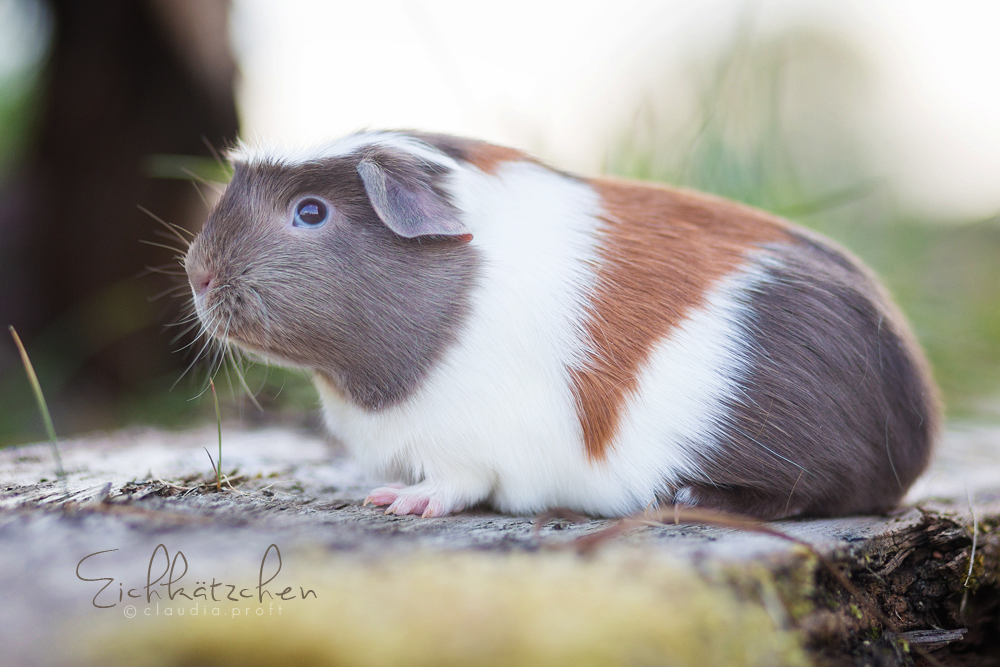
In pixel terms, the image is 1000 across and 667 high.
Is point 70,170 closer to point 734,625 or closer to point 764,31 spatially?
point 764,31

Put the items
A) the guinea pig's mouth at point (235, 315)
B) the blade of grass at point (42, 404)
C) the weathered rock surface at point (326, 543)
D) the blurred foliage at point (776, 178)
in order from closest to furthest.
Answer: the weathered rock surface at point (326, 543) → the blade of grass at point (42, 404) → the guinea pig's mouth at point (235, 315) → the blurred foliage at point (776, 178)

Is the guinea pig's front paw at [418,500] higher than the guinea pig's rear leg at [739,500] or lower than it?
higher

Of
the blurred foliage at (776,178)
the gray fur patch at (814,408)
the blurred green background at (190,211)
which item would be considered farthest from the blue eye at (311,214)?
the blurred foliage at (776,178)

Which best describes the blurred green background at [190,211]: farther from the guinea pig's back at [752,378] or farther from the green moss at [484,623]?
the green moss at [484,623]

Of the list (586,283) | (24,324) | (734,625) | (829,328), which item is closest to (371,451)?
(586,283)

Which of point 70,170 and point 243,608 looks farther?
point 70,170

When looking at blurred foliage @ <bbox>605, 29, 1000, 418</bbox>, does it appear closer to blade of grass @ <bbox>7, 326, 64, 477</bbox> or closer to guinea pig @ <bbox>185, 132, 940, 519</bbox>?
guinea pig @ <bbox>185, 132, 940, 519</bbox>

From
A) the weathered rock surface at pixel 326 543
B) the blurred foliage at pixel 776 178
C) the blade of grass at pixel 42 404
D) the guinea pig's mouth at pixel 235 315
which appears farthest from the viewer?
the blurred foliage at pixel 776 178
